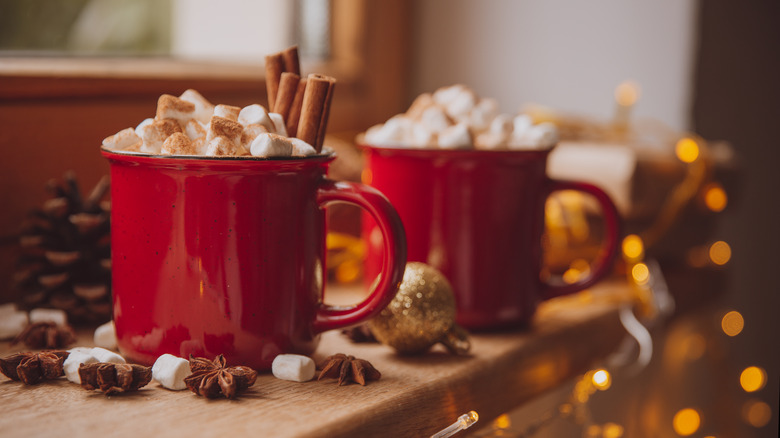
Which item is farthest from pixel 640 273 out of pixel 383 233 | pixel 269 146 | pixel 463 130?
pixel 269 146

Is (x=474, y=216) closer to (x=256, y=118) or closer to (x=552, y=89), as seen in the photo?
(x=256, y=118)

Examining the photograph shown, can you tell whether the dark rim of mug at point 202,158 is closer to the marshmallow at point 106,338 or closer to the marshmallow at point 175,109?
the marshmallow at point 175,109

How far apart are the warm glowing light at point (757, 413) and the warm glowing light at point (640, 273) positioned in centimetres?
20

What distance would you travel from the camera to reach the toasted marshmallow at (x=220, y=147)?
0.55 m

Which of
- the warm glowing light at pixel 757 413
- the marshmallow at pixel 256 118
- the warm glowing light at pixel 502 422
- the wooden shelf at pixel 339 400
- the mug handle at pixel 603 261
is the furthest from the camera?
the warm glowing light at pixel 757 413

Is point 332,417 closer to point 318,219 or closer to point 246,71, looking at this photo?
point 318,219

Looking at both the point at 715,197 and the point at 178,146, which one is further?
the point at 715,197

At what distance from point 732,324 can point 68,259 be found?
→ 100 cm

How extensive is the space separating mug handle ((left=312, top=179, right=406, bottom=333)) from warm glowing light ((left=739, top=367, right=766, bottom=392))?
2.09 ft

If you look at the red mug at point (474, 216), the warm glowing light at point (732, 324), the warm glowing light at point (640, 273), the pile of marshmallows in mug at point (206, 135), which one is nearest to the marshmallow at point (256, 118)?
the pile of marshmallows in mug at point (206, 135)

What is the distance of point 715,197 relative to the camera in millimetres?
1138

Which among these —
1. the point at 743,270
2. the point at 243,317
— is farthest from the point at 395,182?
the point at 743,270

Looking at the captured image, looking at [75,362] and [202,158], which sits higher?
[202,158]

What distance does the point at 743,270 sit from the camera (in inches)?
63.1
